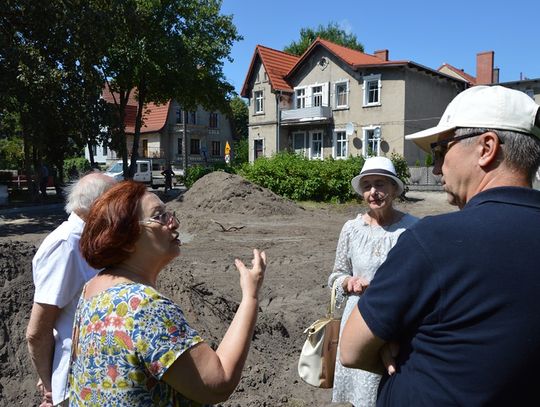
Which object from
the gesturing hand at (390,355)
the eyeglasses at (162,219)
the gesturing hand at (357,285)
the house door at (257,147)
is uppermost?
the house door at (257,147)

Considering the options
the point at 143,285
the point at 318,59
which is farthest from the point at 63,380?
the point at 318,59

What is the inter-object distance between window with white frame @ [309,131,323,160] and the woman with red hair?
34.3 m

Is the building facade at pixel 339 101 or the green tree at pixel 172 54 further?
the building facade at pixel 339 101

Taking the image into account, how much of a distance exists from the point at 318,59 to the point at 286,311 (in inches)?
1225

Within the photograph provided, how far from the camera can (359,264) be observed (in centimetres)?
332


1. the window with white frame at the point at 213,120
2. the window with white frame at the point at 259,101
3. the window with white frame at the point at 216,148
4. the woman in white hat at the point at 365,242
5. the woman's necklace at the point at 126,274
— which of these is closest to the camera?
the woman's necklace at the point at 126,274

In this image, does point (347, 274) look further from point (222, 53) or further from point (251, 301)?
point (222, 53)

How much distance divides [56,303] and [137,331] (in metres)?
1.20

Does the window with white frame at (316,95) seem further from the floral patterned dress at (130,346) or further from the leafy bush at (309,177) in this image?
the floral patterned dress at (130,346)

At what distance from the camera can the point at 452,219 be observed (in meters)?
1.41

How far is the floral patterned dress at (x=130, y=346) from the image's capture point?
163cm

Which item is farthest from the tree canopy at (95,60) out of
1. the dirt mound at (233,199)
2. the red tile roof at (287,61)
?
the red tile roof at (287,61)

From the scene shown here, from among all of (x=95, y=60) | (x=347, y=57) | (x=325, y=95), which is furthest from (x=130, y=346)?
(x=325, y=95)

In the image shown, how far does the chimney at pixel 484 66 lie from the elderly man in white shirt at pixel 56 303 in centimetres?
3964
